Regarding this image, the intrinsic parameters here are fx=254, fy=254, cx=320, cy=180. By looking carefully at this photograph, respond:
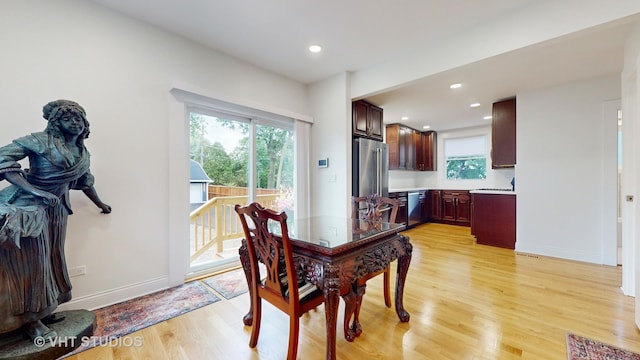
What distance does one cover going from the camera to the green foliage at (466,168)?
20.2 ft

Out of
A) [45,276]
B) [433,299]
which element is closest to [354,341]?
[433,299]

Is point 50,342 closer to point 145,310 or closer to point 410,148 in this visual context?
point 145,310

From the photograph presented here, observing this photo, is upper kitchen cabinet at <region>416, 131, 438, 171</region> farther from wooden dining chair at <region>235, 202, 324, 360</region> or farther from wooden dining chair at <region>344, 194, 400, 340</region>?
wooden dining chair at <region>235, 202, 324, 360</region>

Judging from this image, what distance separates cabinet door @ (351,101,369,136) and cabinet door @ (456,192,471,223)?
3.37m

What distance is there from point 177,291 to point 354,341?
1807mm

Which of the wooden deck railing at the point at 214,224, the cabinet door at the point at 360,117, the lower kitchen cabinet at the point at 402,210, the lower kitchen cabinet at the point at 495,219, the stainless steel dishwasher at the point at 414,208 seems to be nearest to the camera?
the wooden deck railing at the point at 214,224

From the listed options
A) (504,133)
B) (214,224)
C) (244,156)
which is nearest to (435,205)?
(504,133)

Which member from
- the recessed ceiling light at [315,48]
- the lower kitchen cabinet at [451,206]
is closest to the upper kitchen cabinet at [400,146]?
the lower kitchen cabinet at [451,206]

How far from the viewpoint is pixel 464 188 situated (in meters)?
6.39

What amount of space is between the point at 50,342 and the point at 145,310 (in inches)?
23.5

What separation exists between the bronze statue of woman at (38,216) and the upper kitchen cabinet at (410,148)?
5.27 m

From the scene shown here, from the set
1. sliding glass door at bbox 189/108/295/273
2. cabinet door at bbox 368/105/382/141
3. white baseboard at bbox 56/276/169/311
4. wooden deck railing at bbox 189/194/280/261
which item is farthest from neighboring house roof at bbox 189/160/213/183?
cabinet door at bbox 368/105/382/141

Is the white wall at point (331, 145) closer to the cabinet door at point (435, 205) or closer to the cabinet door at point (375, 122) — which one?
the cabinet door at point (375, 122)

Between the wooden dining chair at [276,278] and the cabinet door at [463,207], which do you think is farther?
the cabinet door at [463,207]
